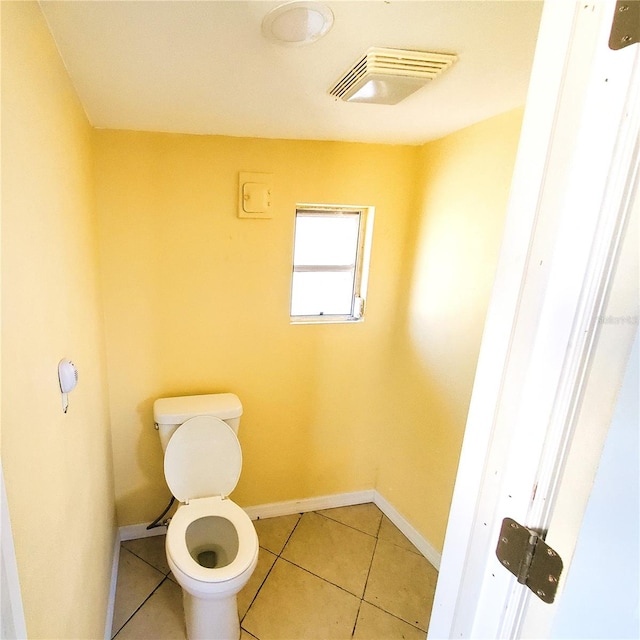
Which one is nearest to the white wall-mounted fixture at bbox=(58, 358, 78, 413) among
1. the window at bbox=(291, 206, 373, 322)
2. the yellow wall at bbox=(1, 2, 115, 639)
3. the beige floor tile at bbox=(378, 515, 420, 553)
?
the yellow wall at bbox=(1, 2, 115, 639)

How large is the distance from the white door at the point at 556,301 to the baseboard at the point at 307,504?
1.80 metres

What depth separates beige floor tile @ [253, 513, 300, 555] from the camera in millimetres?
2082

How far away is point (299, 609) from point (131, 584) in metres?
0.81

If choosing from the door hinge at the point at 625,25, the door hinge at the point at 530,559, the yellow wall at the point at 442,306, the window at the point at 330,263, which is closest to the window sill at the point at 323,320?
the window at the point at 330,263

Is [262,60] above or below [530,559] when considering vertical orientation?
above

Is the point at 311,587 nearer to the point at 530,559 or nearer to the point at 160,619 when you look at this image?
the point at 160,619

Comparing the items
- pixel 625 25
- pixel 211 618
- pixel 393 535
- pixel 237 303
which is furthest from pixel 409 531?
pixel 625 25

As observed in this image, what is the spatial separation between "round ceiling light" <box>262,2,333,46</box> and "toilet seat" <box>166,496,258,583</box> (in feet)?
5.61

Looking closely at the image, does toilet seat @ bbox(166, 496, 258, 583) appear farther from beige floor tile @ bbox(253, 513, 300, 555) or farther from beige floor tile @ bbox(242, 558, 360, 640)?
beige floor tile @ bbox(253, 513, 300, 555)

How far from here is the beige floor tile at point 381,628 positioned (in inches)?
65.0

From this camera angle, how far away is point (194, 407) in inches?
71.8

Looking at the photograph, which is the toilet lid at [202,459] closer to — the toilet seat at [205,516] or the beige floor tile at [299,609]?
the toilet seat at [205,516]

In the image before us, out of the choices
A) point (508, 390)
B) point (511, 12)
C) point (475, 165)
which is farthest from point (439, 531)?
point (511, 12)

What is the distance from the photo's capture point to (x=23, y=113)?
0.72 metres
